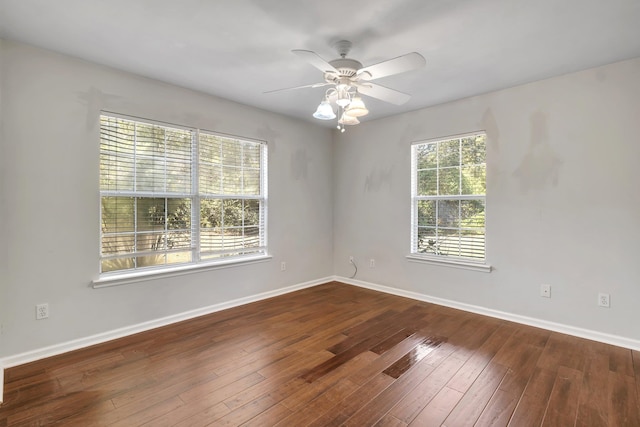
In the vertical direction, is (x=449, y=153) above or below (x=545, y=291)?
above

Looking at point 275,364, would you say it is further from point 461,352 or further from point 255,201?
point 255,201

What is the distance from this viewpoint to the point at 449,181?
153 inches

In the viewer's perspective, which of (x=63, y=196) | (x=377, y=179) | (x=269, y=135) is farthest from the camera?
(x=377, y=179)

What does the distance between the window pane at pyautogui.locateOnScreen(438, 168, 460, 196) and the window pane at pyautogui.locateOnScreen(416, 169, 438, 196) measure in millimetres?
56

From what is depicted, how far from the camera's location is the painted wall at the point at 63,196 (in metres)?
2.42

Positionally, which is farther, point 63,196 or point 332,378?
point 63,196

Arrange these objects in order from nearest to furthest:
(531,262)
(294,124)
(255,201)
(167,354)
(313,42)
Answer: (313,42)
(167,354)
(531,262)
(255,201)
(294,124)

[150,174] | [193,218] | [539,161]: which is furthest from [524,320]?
[150,174]

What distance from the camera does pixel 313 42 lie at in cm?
240

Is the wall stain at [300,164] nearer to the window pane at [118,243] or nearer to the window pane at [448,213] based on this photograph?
the window pane at [448,213]

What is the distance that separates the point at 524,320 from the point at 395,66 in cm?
290

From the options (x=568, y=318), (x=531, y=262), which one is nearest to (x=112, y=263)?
(x=531, y=262)

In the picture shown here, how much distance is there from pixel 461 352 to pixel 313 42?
2775mm

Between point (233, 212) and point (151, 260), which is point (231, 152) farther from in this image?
point (151, 260)
